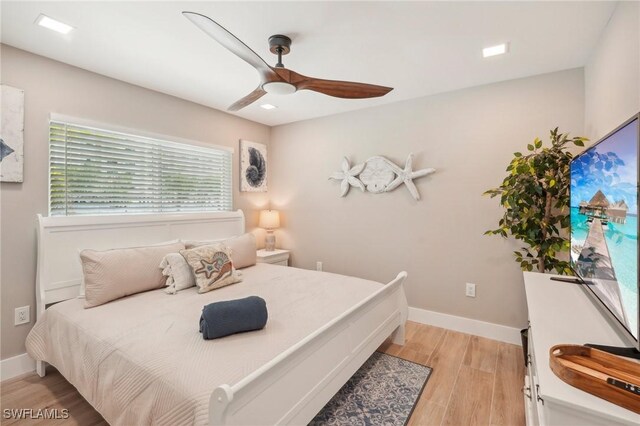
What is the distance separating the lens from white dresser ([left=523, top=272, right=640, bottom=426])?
780 mm

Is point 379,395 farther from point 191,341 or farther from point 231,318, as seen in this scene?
point 191,341

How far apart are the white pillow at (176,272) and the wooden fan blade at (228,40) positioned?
1.68 meters

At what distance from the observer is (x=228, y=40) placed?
1549 mm

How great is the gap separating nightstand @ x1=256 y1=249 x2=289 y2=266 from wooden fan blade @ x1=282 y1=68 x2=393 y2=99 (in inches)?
94.7

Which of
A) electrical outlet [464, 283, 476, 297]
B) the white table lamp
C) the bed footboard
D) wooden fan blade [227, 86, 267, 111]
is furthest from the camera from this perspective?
the white table lamp

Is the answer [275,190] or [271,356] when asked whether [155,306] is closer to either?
[271,356]

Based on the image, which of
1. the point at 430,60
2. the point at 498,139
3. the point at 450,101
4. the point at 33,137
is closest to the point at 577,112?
the point at 498,139

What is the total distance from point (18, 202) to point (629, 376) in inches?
141

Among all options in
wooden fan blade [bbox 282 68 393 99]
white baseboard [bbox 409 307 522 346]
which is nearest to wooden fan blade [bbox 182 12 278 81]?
wooden fan blade [bbox 282 68 393 99]

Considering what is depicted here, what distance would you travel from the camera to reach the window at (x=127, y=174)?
8.21ft

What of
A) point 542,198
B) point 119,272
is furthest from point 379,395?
point 119,272

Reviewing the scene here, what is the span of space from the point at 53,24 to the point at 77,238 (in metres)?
1.57

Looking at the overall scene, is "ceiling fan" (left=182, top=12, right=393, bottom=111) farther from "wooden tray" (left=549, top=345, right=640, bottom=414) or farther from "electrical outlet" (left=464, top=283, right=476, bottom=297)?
"electrical outlet" (left=464, top=283, right=476, bottom=297)

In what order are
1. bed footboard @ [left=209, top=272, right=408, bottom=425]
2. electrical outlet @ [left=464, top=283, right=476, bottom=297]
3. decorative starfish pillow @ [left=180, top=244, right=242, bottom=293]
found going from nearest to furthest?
bed footboard @ [left=209, top=272, right=408, bottom=425] → decorative starfish pillow @ [left=180, top=244, right=242, bottom=293] → electrical outlet @ [left=464, top=283, right=476, bottom=297]
